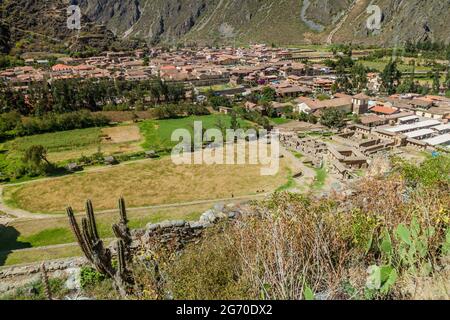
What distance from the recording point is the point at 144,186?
34.2m

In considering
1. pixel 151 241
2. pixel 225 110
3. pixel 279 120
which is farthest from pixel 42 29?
pixel 151 241

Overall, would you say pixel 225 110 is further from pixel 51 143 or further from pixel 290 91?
pixel 51 143

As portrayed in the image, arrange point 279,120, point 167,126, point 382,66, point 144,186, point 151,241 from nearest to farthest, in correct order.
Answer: point 151,241 → point 144,186 → point 167,126 → point 279,120 → point 382,66

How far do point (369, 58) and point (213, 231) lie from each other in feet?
362

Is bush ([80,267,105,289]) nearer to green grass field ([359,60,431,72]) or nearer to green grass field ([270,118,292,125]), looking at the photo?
green grass field ([270,118,292,125])

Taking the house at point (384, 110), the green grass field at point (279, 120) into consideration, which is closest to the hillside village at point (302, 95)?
the house at point (384, 110)

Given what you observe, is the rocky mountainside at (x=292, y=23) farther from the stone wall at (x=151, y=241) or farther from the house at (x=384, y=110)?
the stone wall at (x=151, y=241)

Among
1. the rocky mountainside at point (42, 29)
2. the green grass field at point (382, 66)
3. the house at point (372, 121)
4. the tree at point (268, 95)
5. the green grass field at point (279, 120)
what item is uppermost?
the rocky mountainside at point (42, 29)

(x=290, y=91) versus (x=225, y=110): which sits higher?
(x=290, y=91)

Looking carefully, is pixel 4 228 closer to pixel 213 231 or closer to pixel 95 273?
pixel 95 273

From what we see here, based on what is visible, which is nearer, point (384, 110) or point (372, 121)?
point (372, 121)

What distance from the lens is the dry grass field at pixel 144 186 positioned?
30984 mm

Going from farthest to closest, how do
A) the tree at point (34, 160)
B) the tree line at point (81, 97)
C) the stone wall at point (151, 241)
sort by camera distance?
the tree line at point (81, 97) < the tree at point (34, 160) < the stone wall at point (151, 241)

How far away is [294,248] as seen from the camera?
25.0ft
